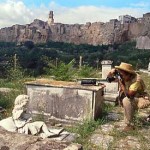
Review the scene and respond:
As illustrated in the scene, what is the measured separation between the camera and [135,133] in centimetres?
568

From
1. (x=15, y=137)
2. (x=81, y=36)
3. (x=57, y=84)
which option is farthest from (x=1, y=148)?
(x=81, y=36)

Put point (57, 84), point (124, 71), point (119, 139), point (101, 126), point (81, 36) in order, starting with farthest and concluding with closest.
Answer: point (81, 36) < point (57, 84) < point (101, 126) < point (124, 71) < point (119, 139)

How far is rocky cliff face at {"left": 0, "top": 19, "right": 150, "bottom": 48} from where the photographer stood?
344 feet

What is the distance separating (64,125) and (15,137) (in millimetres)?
3978

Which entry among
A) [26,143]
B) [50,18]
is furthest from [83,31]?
[26,143]

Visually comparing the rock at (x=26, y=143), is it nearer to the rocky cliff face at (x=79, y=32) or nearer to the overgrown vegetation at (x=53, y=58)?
the overgrown vegetation at (x=53, y=58)

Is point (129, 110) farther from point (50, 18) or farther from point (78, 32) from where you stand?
point (50, 18)

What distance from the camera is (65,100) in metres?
6.62

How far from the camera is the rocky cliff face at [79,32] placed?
104750mm

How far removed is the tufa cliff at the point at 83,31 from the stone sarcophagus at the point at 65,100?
3609 inches

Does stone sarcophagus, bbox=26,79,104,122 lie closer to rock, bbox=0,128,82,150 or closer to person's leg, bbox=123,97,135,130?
person's leg, bbox=123,97,135,130

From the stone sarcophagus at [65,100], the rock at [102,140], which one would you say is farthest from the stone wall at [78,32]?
the rock at [102,140]

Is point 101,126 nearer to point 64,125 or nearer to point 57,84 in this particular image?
point 64,125

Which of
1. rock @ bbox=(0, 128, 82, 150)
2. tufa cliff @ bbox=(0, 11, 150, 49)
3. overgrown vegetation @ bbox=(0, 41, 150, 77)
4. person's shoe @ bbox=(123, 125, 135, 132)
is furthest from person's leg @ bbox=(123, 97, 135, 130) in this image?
tufa cliff @ bbox=(0, 11, 150, 49)
